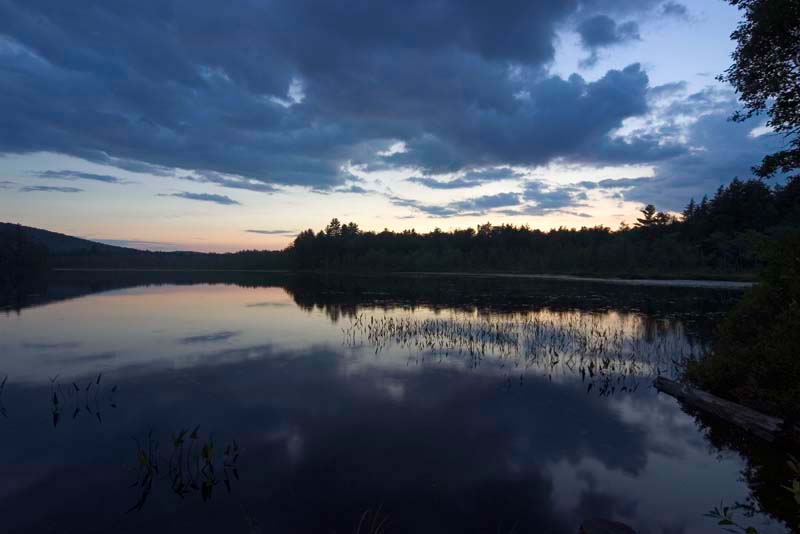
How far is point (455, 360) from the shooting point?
17.4 m

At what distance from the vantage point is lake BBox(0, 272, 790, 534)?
6.84 m

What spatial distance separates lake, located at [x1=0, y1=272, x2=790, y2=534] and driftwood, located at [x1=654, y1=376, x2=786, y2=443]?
35 cm

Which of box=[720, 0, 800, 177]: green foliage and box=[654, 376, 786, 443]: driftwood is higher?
box=[720, 0, 800, 177]: green foliage

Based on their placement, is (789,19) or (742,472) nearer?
(742,472)

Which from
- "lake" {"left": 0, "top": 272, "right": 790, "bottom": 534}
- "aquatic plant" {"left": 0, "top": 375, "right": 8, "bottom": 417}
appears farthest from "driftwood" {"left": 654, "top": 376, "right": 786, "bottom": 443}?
"aquatic plant" {"left": 0, "top": 375, "right": 8, "bottom": 417}

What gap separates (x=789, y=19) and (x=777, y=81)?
6.88 ft

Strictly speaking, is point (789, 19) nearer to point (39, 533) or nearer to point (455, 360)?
point (455, 360)

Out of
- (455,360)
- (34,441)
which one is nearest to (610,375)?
(455,360)

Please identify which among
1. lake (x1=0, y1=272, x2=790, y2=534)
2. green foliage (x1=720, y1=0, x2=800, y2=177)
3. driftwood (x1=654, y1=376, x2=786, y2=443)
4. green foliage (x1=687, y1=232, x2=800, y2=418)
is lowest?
lake (x1=0, y1=272, x2=790, y2=534)

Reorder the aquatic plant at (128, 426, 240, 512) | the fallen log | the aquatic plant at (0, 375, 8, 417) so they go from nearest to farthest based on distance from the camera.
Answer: the fallen log < the aquatic plant at (128, 426, 240, 512) < the aquatic plant at (0, 375, 8, 417)

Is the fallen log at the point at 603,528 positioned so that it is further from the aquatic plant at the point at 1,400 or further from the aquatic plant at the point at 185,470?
the aquatic plant at the point at 1,400

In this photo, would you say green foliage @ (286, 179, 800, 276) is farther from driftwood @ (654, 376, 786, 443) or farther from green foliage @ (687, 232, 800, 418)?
driftwood @ (654, 376, 786, 443)

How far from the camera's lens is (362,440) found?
948 cm

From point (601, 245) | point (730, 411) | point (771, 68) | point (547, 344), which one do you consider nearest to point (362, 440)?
point (730, 411)
